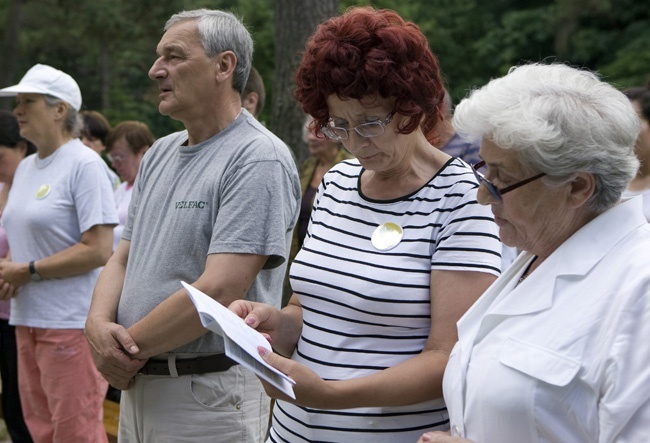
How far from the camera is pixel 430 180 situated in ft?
7.98

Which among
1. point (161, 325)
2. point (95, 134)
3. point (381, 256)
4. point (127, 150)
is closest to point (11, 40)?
point (95, 134)

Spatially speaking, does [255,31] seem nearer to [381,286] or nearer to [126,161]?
[126,161]

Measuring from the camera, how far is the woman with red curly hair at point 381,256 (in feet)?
7.50

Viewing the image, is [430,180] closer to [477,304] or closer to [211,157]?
[477,304]

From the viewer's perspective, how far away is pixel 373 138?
2426 mm

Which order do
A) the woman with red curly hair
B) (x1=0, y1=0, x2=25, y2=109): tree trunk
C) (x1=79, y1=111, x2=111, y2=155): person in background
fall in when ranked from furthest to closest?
(x1=0, y1=0, x2=25, y2=109): tree trunk → (x1=79, y1=111, x2=111, y2=155): person in background → the woman with red curly hair

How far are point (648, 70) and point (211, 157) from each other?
19.6m

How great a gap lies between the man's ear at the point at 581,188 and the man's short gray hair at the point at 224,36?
161cm

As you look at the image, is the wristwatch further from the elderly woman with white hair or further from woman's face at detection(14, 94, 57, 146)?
the elderly woman with white hair

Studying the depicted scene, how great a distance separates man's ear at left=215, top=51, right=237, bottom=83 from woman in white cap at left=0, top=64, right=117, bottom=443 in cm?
146

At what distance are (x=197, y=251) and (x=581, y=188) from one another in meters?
1.44

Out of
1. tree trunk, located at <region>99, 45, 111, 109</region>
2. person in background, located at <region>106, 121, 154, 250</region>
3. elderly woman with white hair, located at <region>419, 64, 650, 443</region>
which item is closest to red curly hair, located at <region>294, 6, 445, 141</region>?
elderly woman with white hair, located at <region>419, 64, 650, 443</region>

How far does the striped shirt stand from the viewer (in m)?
2.32

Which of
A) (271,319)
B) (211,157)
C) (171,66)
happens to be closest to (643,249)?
(271,319)
